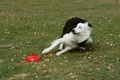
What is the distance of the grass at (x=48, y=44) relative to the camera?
6266 millimetres

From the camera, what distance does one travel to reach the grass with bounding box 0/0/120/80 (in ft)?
20.6

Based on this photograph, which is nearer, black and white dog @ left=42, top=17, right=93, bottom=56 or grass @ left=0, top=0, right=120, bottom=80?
grass @ left=0, top=0, right=120, bottom=80

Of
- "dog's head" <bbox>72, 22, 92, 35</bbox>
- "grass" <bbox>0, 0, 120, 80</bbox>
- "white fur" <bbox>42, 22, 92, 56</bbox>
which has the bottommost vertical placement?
"grass" <bbox>0, 0, 120, 80</bbox>

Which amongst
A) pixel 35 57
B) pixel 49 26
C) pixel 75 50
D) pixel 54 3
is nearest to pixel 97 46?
pixel 75 50

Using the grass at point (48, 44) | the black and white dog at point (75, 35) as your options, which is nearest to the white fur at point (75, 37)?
the black and white dog at point (75, 35)

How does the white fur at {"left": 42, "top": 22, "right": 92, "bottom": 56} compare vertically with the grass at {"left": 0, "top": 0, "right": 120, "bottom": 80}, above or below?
above

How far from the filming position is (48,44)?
9227mm

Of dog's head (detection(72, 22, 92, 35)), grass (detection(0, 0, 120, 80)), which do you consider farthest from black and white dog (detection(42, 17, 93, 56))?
grass (detection(0, 0, 120, 80))

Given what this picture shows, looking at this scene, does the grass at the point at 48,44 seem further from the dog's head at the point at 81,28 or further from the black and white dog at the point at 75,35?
the dog's head at the point at 81,28

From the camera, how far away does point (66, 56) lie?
24.9 feet

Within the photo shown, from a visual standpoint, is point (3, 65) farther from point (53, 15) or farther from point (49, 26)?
point (53, 15)

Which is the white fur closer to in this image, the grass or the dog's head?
the dog's head

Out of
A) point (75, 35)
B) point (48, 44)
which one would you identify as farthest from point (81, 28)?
point (48, 44)

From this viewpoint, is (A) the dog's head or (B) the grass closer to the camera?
(B) the grass
